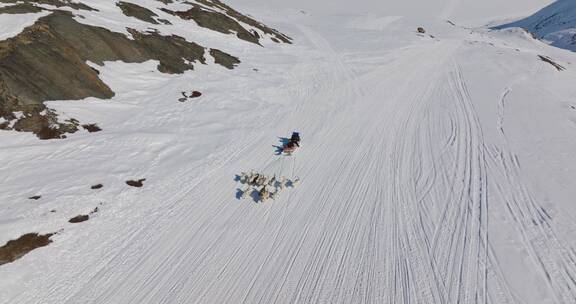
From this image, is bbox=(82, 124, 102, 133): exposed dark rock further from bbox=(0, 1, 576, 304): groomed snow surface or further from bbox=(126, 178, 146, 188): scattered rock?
bbox=(126, 178, 146, 188): scattered rock

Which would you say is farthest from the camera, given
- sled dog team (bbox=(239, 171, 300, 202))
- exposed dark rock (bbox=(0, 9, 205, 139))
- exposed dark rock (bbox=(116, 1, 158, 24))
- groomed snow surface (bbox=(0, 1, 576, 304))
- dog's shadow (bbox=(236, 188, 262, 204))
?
exposed dark rock (bbox=(116, 1, 158, 24))

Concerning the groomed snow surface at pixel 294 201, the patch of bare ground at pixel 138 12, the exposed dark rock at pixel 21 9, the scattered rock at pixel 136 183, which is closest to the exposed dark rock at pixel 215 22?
the patch of bare ground at pixel 138 12

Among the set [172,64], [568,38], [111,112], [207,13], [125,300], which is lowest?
[125,300]

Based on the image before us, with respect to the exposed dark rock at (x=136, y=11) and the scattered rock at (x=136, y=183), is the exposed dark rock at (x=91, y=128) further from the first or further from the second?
the exposed dark rock at (x=136, y=11)

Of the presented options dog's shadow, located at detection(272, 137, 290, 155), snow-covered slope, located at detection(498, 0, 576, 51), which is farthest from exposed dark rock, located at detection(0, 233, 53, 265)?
snow-covered slope, located at detection(498, 0, 576, 51)

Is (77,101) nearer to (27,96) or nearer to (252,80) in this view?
(27,96)


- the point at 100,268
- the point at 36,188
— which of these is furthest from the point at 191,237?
the point at 36,188
